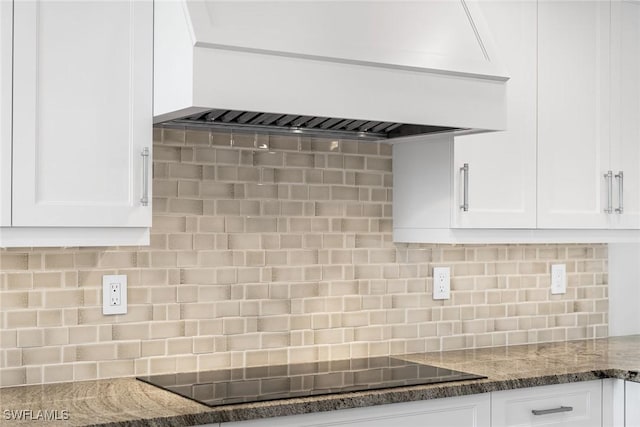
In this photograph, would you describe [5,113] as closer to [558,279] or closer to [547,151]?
[547,151]

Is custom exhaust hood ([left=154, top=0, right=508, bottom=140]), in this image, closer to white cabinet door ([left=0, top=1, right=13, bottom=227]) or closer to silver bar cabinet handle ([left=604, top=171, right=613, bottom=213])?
white cabinet door ([left=0, top=1, right=13, bottom=227])

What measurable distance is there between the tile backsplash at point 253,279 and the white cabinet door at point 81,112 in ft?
1.15

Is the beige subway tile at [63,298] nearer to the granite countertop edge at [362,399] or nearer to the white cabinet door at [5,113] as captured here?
the white cabinet door at [5,113]

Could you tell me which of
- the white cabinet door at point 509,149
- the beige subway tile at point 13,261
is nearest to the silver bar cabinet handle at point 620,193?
the white cabinet door at point 509,149

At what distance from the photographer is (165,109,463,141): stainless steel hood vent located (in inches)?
110

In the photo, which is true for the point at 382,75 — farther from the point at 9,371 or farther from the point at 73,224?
the point at 9,371

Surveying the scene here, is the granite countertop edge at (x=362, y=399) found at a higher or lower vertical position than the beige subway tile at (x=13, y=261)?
lower

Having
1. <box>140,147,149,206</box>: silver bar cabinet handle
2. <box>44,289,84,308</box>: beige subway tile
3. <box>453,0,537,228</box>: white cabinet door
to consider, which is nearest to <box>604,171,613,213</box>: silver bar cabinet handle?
<box>453,0,537,228</box>: white cabinet door

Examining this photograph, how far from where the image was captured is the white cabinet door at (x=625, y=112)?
342 cm

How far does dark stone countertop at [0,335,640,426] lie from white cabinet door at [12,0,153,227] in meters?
0.49

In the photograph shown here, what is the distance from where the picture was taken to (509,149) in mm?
3170

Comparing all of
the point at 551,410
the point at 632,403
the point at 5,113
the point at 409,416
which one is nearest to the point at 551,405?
the point at 551,410

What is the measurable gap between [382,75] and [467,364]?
42.9 inches

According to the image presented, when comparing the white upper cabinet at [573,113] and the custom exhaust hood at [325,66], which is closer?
the custom exhaust hood at [325,66]
